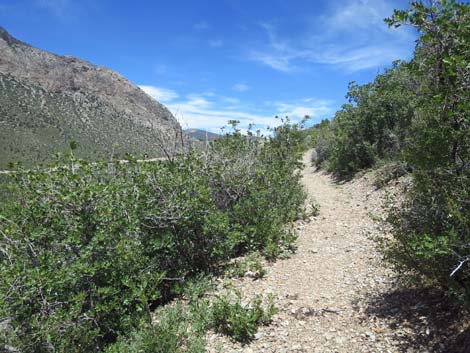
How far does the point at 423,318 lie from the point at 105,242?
4464 millimetres

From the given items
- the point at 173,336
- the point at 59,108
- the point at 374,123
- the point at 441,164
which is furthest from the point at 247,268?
the point at 59,108

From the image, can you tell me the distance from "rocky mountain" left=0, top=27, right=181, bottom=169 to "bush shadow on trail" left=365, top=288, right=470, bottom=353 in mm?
24928

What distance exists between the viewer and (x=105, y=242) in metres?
4.78

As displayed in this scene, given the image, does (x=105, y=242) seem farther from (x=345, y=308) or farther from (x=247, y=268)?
(x=345, y=308)

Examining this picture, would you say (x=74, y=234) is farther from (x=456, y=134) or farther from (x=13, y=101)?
(x=13, y=101)

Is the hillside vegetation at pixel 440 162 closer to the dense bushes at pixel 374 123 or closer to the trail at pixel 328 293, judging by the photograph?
the trail at pixel 328 293

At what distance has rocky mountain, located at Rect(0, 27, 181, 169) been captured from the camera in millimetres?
42781

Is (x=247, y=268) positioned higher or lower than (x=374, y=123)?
lower

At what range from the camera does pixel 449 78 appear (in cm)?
358

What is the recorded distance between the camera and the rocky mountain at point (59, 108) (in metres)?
42.8

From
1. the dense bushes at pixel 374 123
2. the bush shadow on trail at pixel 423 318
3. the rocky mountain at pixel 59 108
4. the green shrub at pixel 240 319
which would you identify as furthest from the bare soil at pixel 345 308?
the rocky mountain at pixel 59 108

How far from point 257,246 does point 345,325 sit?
9.85ft

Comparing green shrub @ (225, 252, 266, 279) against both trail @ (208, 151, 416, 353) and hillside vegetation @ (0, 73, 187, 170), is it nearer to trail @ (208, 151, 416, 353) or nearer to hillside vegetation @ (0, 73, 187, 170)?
trail @ (208, 151, 416, 353)

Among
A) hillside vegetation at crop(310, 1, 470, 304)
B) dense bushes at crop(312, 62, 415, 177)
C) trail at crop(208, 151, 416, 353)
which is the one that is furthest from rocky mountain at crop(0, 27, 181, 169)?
hillside vegetation at crop(310, 1, 470, 304)
